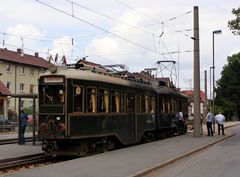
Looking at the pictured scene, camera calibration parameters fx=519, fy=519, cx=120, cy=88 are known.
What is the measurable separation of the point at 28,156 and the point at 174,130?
16440 millimetres

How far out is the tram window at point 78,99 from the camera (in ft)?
60.7

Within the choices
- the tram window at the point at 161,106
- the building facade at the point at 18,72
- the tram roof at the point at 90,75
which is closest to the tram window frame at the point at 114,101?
the tram roof at the point at 90,75

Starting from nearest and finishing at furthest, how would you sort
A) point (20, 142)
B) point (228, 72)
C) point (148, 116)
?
point (20, 142), point (148, 116), point (228, 72)

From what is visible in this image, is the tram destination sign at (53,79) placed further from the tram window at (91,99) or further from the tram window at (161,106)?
the tram window at (161,106)

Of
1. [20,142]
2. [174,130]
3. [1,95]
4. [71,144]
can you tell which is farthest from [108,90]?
[1,95]

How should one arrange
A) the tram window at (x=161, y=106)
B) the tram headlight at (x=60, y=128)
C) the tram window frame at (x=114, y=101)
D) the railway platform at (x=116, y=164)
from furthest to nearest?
the tram window at (x=161, y=106) → the tram window frame at (x=114, y=101) → the tram headlight at (x=60, y=128) → the railway platform at (x=116, y=164)

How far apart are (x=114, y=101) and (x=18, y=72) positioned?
60263 millimetres

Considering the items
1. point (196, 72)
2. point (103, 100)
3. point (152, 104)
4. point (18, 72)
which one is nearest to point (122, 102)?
point (103, 100)

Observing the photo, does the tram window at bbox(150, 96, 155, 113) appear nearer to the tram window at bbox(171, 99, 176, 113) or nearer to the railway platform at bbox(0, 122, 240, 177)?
the tram window at bbox(171, 99, 176, 113)

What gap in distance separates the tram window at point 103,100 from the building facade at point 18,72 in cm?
5421

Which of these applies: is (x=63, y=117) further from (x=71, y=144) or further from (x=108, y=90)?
(x=108, y=90)

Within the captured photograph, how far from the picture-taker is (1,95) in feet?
197

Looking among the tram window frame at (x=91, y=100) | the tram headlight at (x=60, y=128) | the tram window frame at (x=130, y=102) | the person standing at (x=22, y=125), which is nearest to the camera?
the tram headlight at (x=60, y=128)

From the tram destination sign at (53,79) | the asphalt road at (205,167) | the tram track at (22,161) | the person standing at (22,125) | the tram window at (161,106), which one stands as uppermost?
the tram destination sign at (53,79)
